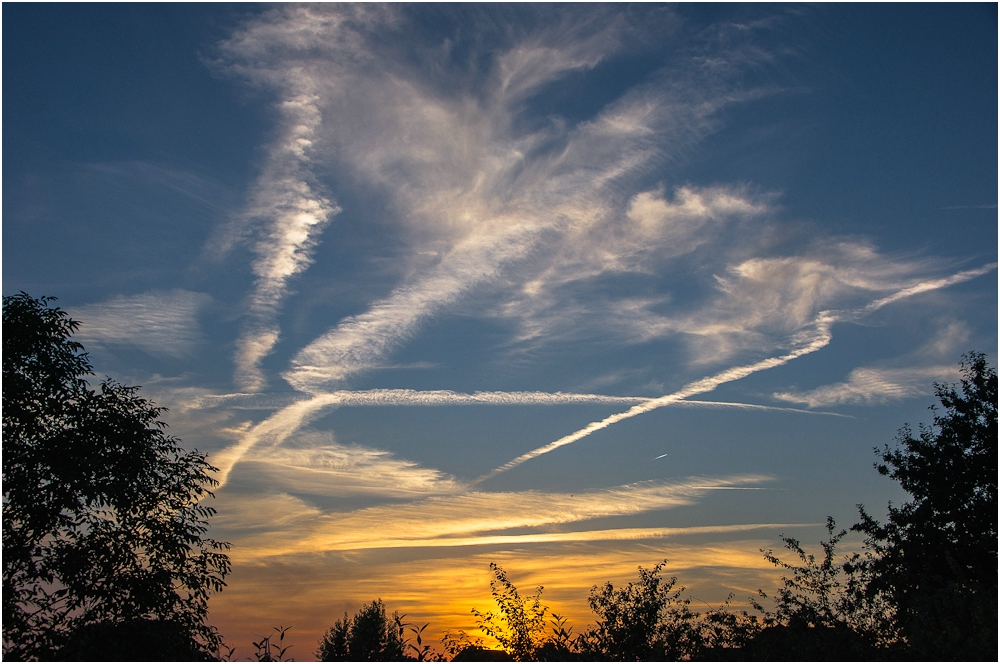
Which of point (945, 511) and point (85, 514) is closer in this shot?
point (85, 514)

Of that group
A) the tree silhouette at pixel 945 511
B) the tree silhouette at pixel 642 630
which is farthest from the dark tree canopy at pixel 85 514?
the tree silhouette at pixel 945 511

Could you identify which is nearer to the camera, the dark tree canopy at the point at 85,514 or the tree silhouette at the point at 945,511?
the dark tree canopy at the point at 85,514

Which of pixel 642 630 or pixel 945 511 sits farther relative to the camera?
pixel 945 511

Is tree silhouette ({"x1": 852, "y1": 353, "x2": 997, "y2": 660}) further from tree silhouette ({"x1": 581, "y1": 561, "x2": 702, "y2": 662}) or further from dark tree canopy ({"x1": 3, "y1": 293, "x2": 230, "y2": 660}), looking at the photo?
dark tree canopy ({"x1": 3, "y1": 293, "x2": 230, "y2": 660})

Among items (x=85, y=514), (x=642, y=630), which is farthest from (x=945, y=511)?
(x=85, y=514)

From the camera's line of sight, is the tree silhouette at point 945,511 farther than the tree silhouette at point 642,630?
Yes

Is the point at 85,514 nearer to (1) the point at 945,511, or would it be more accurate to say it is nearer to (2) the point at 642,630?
(2) the point at 642,630

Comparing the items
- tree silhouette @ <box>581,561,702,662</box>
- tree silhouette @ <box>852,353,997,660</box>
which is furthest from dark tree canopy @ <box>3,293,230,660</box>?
tree silhouette @ <box>852,353,997,660</box>

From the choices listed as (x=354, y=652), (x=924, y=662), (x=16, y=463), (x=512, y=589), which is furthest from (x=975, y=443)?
(x=16, y=463)

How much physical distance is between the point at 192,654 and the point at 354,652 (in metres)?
10.8

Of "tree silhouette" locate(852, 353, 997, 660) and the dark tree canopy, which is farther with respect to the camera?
"tree silhouette" locate(852, 353, 997, 660)

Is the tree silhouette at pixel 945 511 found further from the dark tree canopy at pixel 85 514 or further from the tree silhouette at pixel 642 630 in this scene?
the dark tree canopy at pixel 85 514

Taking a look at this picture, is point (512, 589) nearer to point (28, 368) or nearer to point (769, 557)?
point (769, 557)

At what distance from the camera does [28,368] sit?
951 inches
